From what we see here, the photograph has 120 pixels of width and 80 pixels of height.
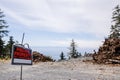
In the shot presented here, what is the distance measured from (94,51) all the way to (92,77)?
953 cm

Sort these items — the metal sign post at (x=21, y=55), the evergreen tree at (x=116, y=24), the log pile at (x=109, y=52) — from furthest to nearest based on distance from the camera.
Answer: the evergreen tree at (x=116, y=24) < the log pile at (x=109, y=52) < the metal sign post at (x=21, y=55)

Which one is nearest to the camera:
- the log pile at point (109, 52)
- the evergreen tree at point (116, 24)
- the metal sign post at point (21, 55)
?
the metal sign post at point (21, 55)

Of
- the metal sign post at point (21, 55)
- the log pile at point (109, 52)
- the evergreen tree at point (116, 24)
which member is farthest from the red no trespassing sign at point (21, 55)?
the evergreen tree at point (116, 24)

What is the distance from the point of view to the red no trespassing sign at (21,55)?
28.8ft

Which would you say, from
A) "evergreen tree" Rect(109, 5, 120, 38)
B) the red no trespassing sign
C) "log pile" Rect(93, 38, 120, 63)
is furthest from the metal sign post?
"evergreen tree" Rect(109, 5, 120, 38)

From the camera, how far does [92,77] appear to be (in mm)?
14242

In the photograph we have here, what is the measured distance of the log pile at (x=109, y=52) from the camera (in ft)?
69.6

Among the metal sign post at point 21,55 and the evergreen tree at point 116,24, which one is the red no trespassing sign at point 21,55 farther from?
the evergreen tree at point 116,24

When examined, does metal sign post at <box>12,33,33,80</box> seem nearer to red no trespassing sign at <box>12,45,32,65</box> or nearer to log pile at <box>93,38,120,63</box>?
red no trespassing sign at <box>12,45,32,65</box>

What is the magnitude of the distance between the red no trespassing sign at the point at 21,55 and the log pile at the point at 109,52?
455 inches

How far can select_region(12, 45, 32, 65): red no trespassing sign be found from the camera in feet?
28.8

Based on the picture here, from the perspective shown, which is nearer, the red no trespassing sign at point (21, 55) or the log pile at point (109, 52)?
the red no trespassing sign at point (21, 55)

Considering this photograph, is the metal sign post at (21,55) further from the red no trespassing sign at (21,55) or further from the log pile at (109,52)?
the log pile at (109,52)

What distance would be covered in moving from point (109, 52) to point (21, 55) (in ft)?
45.4
